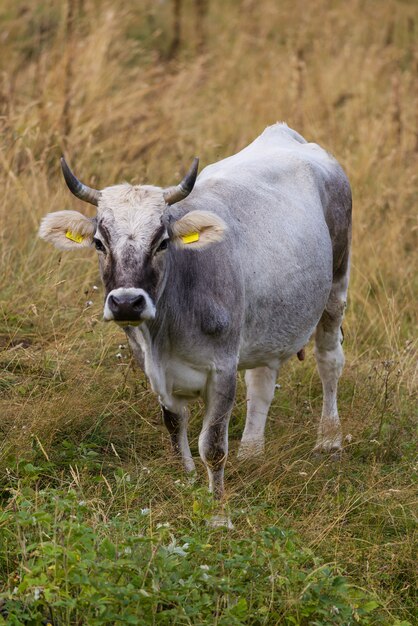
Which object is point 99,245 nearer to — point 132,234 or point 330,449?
point 132,234

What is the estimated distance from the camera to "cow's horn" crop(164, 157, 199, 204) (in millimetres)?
4812

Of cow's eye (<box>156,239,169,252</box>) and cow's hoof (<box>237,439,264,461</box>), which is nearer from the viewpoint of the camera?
cow's eye (<box>156,239,169,252</box>)

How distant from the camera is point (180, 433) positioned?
5.43 meters

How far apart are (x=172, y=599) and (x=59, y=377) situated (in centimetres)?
234

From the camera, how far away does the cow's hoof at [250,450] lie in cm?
557

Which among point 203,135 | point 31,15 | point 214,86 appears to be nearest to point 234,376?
point 203,135

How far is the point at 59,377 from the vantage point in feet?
19.5

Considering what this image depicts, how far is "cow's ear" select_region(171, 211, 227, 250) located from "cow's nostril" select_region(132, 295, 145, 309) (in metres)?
0.57

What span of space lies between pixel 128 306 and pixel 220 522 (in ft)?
3.33

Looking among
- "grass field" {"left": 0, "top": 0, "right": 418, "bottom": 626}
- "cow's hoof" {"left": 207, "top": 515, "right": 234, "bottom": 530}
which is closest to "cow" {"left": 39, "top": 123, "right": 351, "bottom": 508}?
"grass field" {"left": 0, "top": 0, "right": 418, "bottom": 626}

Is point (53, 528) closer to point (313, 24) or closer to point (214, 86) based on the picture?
point (214, 86)

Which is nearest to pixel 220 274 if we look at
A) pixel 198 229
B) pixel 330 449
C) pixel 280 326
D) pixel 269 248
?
pixel 198 229

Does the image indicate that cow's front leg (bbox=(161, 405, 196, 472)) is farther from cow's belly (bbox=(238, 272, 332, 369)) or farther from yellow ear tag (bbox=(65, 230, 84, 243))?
yellow ear tag (bbox=(65, 230, 84, 243))

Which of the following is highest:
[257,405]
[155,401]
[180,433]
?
[180,433]
